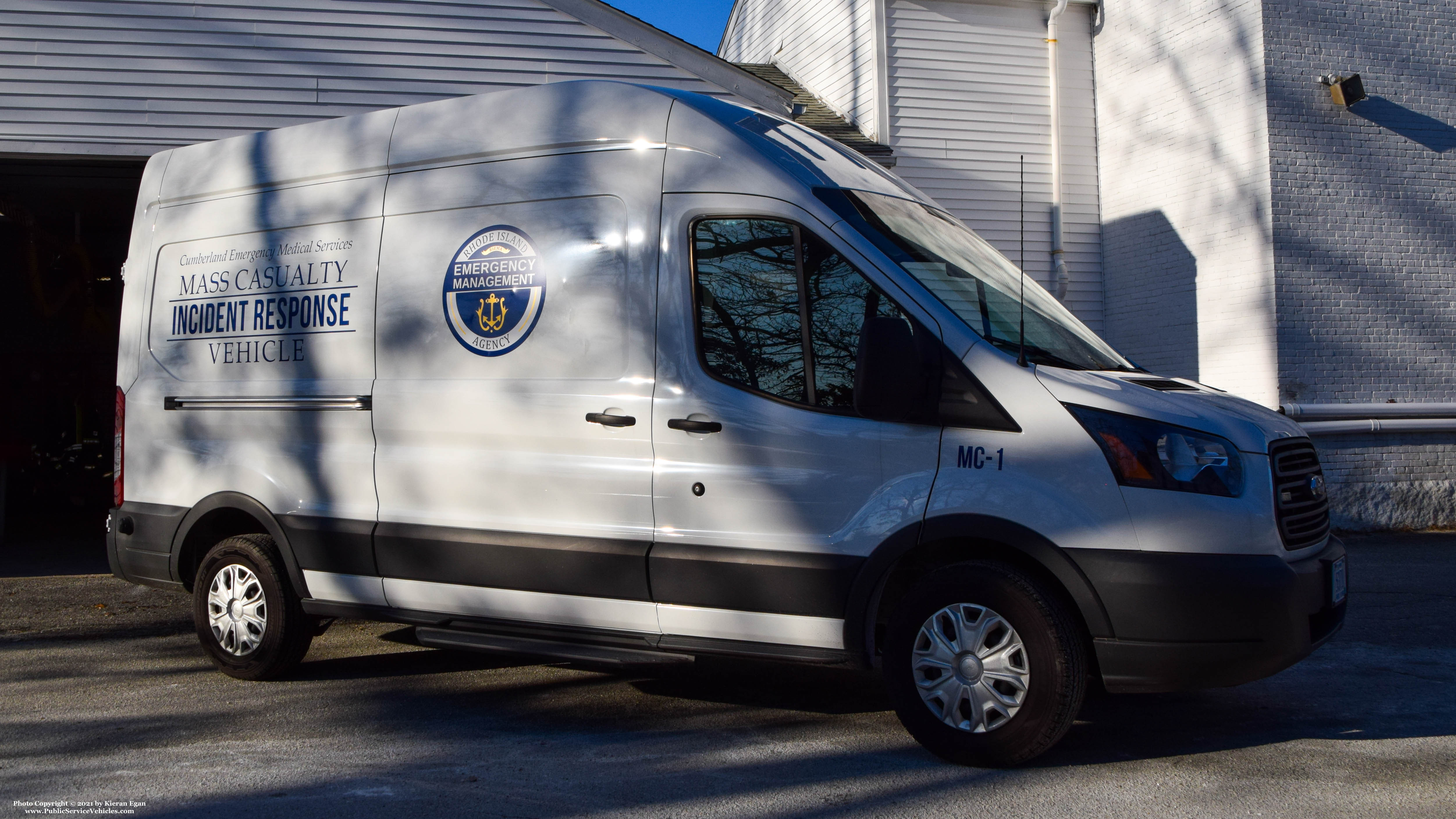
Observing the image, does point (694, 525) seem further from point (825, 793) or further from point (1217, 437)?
point (1217, 437)

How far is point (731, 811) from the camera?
3.77 m

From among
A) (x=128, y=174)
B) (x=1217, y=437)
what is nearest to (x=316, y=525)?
(x=1217, y=437)

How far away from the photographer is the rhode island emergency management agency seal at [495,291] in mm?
4973

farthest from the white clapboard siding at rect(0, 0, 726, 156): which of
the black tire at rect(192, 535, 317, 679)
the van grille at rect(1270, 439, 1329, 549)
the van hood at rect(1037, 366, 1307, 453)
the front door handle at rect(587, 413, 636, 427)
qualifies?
the van grille at rect(1270, 439, 1329, 549)

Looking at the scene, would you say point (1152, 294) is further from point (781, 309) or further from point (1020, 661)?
point (1020, 661)

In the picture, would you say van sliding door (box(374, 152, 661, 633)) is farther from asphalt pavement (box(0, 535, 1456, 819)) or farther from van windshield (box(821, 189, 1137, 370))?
van windshield (box(821, 189, 1137, 370))

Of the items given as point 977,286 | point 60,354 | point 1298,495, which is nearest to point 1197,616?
point 1298,495

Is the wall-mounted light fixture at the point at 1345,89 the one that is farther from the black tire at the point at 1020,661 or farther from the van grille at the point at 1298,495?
the black tire at the point at 1020,661

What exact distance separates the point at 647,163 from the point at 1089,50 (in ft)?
34.3

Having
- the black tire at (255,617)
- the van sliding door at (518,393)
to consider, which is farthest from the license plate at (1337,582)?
the black tire at (255,617)

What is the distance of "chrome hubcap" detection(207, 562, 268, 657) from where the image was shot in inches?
225

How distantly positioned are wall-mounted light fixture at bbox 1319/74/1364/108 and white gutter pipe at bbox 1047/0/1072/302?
9.30 ft

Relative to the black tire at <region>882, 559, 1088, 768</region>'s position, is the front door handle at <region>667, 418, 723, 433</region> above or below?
above

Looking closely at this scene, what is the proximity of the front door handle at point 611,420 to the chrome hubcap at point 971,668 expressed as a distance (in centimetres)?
142
